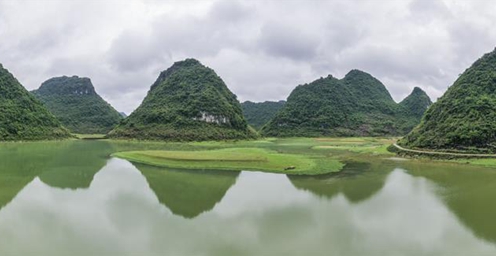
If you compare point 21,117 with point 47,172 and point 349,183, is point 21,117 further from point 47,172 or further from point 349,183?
point 349,183

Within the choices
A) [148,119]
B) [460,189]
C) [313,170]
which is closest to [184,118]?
[148,119]

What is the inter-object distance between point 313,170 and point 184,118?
78.5 metres

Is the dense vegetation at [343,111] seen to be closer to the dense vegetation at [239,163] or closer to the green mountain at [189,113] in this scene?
the green mountain at [189,113]

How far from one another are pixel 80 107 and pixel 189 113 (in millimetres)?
88516

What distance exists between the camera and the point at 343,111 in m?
147

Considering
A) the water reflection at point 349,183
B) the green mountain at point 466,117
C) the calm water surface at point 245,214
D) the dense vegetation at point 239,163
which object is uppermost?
the green mountain at point 466,117

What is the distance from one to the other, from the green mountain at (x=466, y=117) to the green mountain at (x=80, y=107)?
437ft

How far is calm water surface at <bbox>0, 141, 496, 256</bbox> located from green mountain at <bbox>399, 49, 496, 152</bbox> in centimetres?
1615

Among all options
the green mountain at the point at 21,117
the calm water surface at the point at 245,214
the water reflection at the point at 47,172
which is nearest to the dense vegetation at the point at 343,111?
the green mountain at the point at 21,117

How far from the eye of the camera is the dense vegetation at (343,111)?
13600 cm

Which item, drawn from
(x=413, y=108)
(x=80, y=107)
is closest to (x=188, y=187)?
(x=413, y=108)

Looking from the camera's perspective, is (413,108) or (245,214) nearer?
(245,214)

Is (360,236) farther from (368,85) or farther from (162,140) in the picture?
(368,85)

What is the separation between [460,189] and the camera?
2691 centimetres
